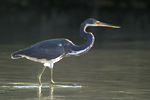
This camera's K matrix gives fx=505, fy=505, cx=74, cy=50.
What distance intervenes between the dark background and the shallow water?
47.8ft

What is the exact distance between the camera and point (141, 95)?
9797 mm

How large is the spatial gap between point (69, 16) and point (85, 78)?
84.8ft

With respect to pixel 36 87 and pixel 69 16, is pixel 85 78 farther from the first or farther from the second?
pixel 69 16

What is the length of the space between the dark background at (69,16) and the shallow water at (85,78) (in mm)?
14556

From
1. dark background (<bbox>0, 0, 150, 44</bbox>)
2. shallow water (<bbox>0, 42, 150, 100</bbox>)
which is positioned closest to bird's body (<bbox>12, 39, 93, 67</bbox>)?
shallow water (<bbox>0, 42, 150, 100</bbox>)

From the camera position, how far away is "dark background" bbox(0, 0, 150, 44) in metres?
33.3

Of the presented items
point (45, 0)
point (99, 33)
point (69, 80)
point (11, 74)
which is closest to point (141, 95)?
point (69, 80)

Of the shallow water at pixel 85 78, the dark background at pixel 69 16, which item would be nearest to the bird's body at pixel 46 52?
the shallow water at pixel 85 78

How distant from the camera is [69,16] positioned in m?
37.8

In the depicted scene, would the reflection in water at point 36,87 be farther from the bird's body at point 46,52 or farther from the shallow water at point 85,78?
the bird's body at point 46,52

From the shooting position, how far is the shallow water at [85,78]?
9.77 meters

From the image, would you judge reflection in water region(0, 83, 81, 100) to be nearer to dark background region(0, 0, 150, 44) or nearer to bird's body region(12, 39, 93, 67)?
bird's body region(12, 39, 93, 67)

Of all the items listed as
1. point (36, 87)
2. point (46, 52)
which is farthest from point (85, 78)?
point (36, 87)

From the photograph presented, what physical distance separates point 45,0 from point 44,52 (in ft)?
96.3
